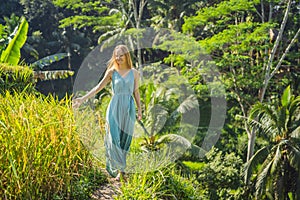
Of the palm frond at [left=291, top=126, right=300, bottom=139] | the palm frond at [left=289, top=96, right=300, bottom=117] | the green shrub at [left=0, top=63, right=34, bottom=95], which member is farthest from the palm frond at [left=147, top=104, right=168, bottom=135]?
the green shrub at [left=0, top=63, right=34, bottom=95]

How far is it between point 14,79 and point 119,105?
3.32m

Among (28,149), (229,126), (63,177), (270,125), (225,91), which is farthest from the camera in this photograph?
(229,126)

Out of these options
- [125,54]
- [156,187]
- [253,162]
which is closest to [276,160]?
[253,162]

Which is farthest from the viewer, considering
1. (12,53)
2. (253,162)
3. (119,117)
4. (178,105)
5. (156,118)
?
(178,105)

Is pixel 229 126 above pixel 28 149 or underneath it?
underneath

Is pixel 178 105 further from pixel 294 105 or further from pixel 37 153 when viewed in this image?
pixel 37 153

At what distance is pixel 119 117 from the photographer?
4.10 m

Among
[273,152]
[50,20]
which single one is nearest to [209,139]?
[273,152]

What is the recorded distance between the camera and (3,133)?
10.9 feet

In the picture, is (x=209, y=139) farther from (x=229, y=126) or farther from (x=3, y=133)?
(x=3, y=133)

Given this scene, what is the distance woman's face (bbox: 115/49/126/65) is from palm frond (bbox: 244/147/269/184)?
975 centimetres

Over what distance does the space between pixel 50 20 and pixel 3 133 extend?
84.2 ft

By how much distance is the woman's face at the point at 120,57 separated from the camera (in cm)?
396

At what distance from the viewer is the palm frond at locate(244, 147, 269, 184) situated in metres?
12.9
